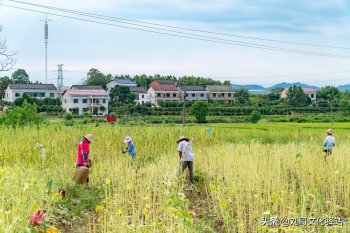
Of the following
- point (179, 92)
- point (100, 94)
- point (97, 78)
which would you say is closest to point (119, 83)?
point (97, 78)

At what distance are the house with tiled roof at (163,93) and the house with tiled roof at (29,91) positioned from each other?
14018 mm

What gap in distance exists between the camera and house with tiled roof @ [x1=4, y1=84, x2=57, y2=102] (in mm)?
55531

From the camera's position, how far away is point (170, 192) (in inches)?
205

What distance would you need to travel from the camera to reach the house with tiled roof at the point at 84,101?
165ft

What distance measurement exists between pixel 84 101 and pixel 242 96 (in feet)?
80.0

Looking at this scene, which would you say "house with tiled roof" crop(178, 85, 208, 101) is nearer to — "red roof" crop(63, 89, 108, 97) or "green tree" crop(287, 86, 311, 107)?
"green tree" crop(287, 86, 311, 107)

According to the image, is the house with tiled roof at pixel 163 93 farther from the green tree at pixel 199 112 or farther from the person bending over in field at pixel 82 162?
the person bending over in field at pixel 82 162

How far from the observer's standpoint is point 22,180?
539 centimetres

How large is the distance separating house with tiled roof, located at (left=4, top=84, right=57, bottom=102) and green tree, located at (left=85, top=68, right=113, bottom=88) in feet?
39.4

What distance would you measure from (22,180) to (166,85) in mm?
59502

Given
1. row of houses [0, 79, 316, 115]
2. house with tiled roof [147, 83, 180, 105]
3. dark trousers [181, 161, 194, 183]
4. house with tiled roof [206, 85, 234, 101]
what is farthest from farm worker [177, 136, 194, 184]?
house with tiled roof [206, 85, 234, 101]

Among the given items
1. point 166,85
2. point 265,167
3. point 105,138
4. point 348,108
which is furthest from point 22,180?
point 166,85

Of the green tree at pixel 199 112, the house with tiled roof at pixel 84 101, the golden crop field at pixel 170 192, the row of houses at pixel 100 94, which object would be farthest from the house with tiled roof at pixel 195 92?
the golden crop field at pixel 170 192

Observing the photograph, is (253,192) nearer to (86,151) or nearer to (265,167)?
(265,167)
